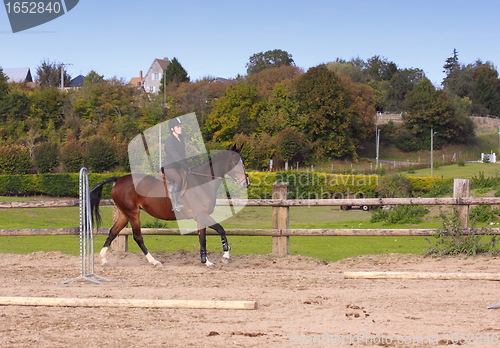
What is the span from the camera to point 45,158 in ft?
143

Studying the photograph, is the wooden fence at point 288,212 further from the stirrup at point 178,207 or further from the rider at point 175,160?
the rider at point 175,160

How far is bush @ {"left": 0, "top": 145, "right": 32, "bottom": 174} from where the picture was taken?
42.5 m

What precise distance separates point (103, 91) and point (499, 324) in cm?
6005

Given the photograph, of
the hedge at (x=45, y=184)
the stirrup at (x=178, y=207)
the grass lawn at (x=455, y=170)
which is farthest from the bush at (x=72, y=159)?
the stirrup at (x=178, y=207)

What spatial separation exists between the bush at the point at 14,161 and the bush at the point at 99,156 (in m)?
6.11

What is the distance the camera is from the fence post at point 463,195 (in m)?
7.66

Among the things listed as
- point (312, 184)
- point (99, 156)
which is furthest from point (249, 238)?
point (99, 156)

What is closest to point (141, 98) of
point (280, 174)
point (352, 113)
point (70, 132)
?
point (70, 132)

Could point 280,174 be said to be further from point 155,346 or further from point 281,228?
point 155,346

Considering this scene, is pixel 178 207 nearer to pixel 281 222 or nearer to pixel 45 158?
pixel 281 222

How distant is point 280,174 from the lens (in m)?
34.5

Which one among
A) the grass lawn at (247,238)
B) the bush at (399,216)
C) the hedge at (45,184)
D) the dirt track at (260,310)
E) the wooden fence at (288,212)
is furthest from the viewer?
the hedge at (45,184)

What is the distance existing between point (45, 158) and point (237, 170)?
41.9 metres

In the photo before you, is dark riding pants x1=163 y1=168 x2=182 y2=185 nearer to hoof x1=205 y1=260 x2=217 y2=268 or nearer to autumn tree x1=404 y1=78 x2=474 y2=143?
hoof x1=205 y1=260 x2=217 y2=268
